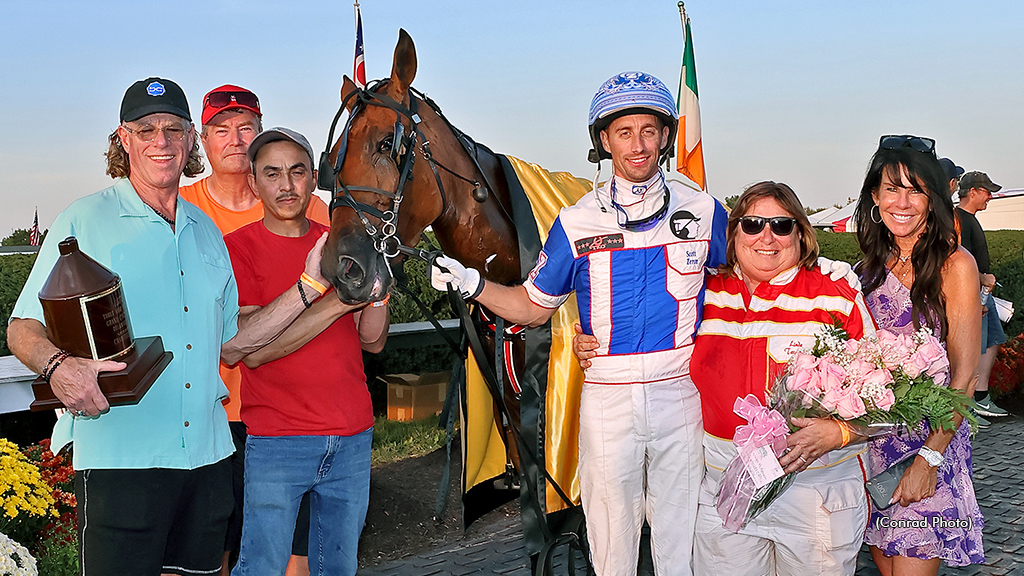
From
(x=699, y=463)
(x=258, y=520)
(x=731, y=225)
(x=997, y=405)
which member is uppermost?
(x=731, y=225)

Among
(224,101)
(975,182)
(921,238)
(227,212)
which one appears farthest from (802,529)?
(975,182)

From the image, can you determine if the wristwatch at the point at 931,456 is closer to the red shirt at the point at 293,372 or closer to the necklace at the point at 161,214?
the red shirt at the point at 293,372

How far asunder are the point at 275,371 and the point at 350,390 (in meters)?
0.26

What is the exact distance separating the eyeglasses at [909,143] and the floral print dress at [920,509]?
1.47 ft

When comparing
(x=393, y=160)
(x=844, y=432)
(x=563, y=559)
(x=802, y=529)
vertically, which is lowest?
(x=563, y=559)

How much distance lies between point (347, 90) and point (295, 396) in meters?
1.13

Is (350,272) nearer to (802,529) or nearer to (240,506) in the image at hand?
(240,506)

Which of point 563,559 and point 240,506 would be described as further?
point 563,559

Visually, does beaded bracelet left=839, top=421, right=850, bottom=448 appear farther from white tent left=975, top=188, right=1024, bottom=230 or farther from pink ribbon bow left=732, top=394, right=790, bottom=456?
white tent left=975, top=188, right=1024, bottom=230

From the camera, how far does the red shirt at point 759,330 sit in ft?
7.64

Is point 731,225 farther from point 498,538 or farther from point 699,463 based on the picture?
point 498,538

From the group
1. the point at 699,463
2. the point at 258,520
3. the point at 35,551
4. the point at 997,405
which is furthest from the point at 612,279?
the point at 997,405

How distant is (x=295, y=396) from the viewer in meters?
2.61

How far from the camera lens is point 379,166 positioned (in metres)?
2.66
